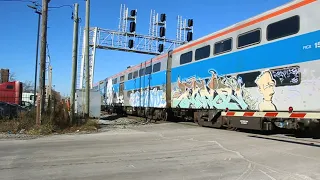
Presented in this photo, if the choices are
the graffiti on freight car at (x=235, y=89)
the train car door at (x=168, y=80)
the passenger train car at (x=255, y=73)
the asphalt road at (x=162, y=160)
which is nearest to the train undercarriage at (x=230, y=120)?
the passenger train car at (x=255, y=73)

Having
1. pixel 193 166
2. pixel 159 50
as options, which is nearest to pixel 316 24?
pixel 193 166

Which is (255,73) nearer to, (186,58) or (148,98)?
(186,58)

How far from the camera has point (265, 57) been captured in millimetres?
12008

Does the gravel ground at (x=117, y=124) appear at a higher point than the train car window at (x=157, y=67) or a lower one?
lower

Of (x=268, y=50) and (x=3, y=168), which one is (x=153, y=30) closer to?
(x=268, y=50)

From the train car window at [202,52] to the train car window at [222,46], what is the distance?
0.62m

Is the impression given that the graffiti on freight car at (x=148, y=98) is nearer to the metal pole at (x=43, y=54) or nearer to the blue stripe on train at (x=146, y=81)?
the blue stripe on train at (x=146, y=81)

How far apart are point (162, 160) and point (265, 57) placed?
5795mm

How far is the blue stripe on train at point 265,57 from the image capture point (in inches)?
408

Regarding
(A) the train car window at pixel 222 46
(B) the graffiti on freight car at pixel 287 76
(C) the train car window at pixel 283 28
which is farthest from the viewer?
(A) the train car window at pixel 222 46

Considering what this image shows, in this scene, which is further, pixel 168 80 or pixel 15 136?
pixel 168 80

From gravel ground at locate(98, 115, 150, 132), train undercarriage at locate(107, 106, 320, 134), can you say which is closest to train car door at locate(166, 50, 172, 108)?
train undercarriage at locate(107, 106, 320, 134)

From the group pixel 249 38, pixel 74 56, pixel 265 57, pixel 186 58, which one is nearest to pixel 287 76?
pixel 265 57

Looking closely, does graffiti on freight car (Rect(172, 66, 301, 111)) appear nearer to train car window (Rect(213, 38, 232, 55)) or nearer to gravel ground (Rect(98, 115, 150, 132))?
train car window (Rect(213, 38, 232, 55))
